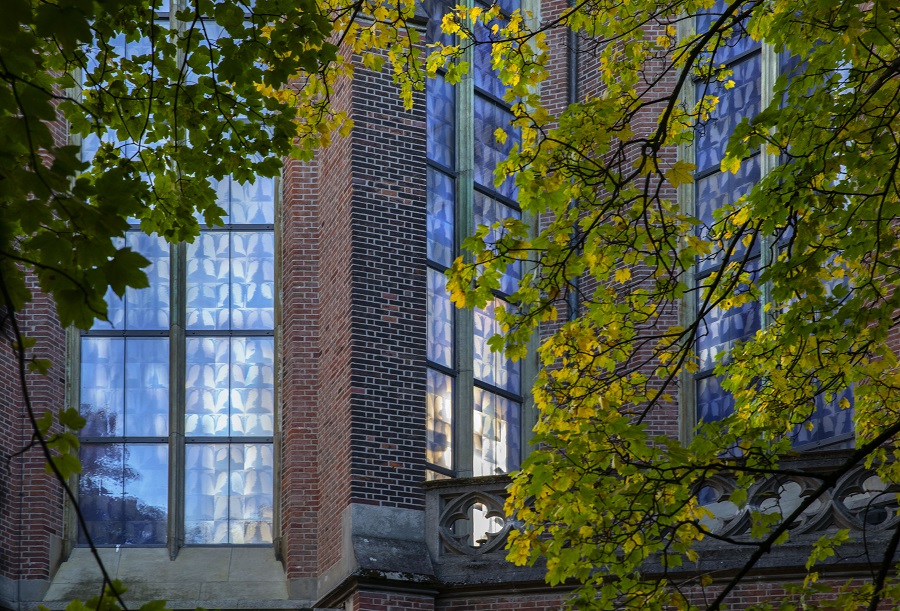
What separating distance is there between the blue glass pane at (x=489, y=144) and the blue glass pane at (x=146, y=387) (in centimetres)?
370

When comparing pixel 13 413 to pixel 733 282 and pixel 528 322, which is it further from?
pixel 733 282

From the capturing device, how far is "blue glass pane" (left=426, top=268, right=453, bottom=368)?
43.0 ft

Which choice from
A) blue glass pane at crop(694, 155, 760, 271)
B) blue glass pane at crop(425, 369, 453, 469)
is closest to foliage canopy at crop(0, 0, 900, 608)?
blue glass pane at crop(425, 369, 453, 469)

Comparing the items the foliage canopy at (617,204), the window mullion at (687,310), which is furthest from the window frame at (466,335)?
the foliage canopy at (617,204)

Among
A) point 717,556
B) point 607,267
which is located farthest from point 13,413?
point 607,267

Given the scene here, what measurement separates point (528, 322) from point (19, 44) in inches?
145

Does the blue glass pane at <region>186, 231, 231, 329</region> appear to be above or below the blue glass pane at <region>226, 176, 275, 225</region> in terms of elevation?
below

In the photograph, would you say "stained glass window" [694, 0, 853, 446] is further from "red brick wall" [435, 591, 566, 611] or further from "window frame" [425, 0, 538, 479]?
"red brick wall" [435, 591, 566, 611]

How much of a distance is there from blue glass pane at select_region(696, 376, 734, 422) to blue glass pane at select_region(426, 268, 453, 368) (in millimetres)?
2481

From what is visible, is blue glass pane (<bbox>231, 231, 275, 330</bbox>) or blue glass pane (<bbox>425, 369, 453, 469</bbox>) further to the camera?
blue glass pane (<bbox>231, 231, 275, 330</bbox>)

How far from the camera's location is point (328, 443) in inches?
484

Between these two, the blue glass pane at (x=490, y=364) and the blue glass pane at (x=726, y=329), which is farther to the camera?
the blue glass pane at (x=490, y=364)

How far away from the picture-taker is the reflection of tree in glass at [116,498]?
13.1 m

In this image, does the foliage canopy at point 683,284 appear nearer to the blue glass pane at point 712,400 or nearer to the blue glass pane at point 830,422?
the blue glass pane at point 830,422
